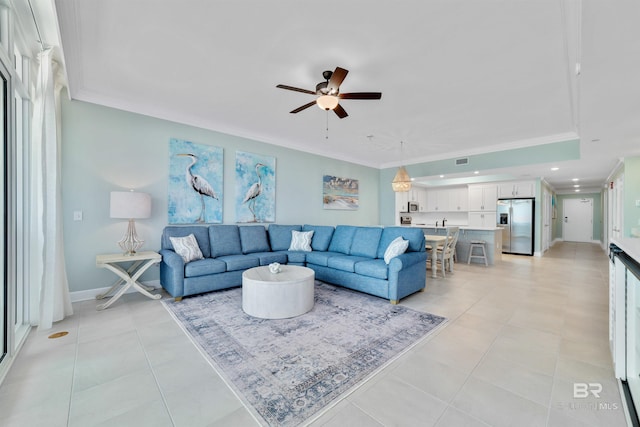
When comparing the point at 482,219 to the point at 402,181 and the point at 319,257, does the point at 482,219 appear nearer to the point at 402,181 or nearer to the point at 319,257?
the point at 402,181

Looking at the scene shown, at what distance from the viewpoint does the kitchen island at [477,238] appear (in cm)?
607

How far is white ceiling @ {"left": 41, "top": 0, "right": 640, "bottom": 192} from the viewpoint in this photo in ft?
6.64

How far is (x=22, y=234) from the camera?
258 cm

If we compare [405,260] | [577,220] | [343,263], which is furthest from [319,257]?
[577,220]

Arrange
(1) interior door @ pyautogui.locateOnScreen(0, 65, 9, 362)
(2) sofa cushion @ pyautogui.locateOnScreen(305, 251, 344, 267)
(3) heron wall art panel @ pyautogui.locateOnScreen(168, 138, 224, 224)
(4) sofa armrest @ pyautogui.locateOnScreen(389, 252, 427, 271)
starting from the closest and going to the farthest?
(1) interior door @ pyautogui.locateOnScreen(0, 65, 9, 362), (4) sofa armrest @ pyautogui.locateOnScreen(389, 252, 427, 271), (3) heron wall art panel @ pyautogui.locateOnScreen(168, 138, 224, 224), (2) sofa cushion @ pyautogui.locateOnScreen(305, 251, 344, 267)

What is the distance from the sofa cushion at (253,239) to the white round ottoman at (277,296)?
158cm

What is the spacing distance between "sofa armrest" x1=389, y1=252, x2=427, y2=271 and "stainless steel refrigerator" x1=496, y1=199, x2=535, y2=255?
17.1ft

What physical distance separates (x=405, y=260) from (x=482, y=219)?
6.05 meters

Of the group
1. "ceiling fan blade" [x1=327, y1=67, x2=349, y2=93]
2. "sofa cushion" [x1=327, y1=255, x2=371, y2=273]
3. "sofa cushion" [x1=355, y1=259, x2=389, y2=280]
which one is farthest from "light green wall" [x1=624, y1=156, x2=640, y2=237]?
"ceiling fan blade" [x1=327, y1=67, x2=349, y2=93]

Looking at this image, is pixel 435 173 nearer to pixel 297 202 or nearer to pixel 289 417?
pixel 297 202

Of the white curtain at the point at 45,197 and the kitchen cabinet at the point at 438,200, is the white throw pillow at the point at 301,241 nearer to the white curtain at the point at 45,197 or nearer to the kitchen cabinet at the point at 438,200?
the white curtain at the point at 45,197

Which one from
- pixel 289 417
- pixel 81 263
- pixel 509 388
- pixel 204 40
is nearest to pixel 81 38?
pixel 204 40

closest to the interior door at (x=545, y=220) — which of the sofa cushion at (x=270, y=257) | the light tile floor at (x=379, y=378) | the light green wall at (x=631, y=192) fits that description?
the light green wall at (x=631, y=192)

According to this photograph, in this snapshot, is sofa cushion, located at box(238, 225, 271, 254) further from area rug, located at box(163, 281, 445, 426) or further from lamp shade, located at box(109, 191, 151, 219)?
lamp shade, located at box(109, 191, 151, 219)
